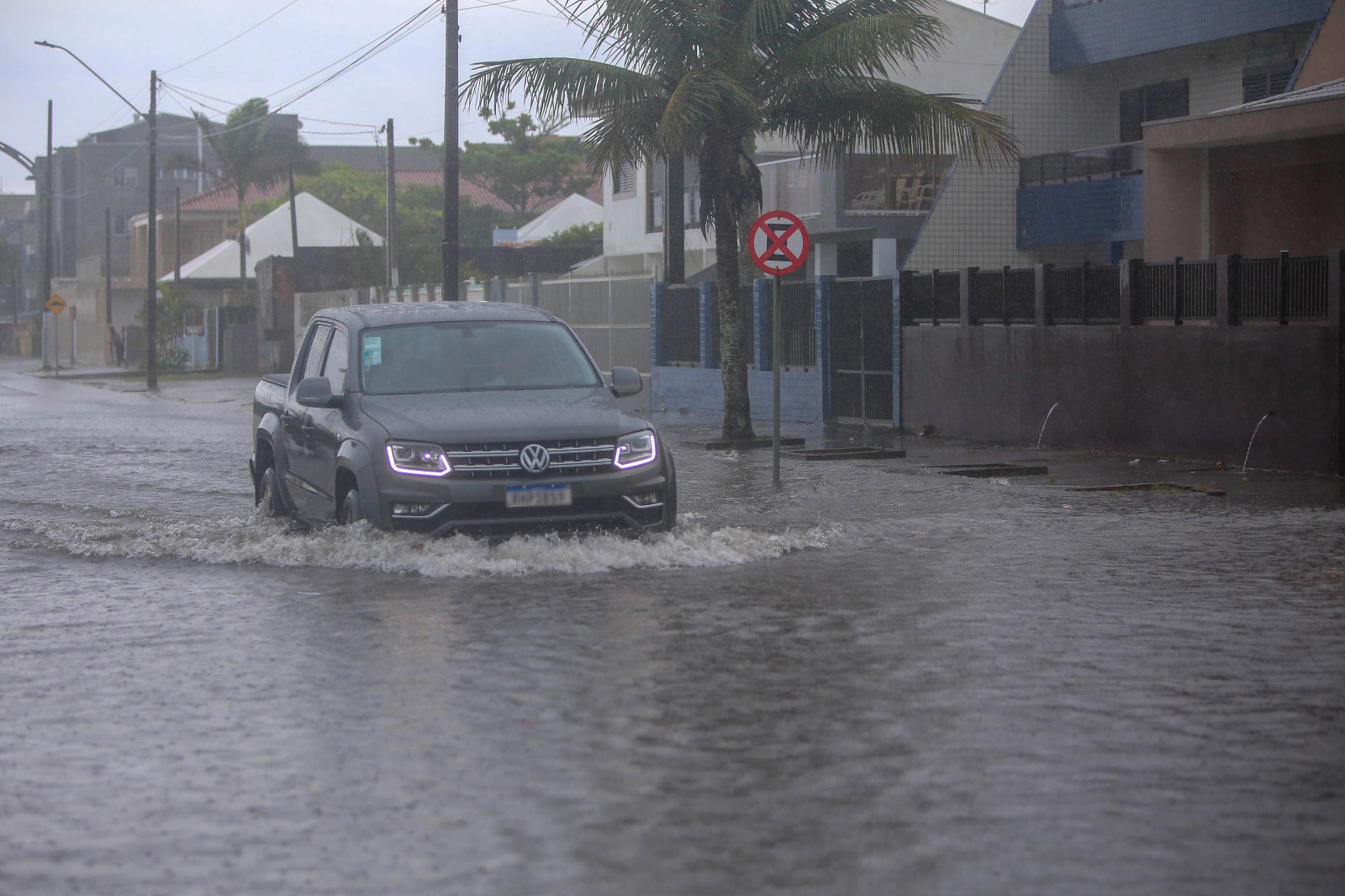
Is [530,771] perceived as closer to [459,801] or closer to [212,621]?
[459,801]

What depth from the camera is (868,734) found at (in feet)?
20.9

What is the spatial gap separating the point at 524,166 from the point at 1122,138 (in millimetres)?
55189

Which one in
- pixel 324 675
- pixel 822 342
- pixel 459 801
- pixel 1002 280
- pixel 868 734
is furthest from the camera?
pixel 822 342

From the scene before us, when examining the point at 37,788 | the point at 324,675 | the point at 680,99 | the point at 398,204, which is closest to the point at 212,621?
the point at 324,675

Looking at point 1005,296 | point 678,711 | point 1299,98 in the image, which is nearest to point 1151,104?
point 1005,296

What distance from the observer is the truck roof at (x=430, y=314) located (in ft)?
39.0

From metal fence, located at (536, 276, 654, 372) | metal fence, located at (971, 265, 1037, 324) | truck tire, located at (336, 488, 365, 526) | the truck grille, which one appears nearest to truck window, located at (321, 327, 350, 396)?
truck tire, located at (336, 488, 365, 526)

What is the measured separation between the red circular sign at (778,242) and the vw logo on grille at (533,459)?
21.5ft

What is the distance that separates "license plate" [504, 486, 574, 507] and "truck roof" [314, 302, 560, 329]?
6.15ft

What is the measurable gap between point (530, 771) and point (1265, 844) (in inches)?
90.7

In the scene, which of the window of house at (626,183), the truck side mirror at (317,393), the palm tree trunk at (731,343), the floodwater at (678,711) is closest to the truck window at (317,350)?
the truck side mirror at (317,393)

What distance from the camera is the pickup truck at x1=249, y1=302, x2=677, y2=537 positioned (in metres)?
10.4

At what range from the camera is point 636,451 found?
35.5 ft

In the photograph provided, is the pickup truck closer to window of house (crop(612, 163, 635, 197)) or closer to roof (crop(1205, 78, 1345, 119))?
roof (crop(1205, 78, 1345, 119))
